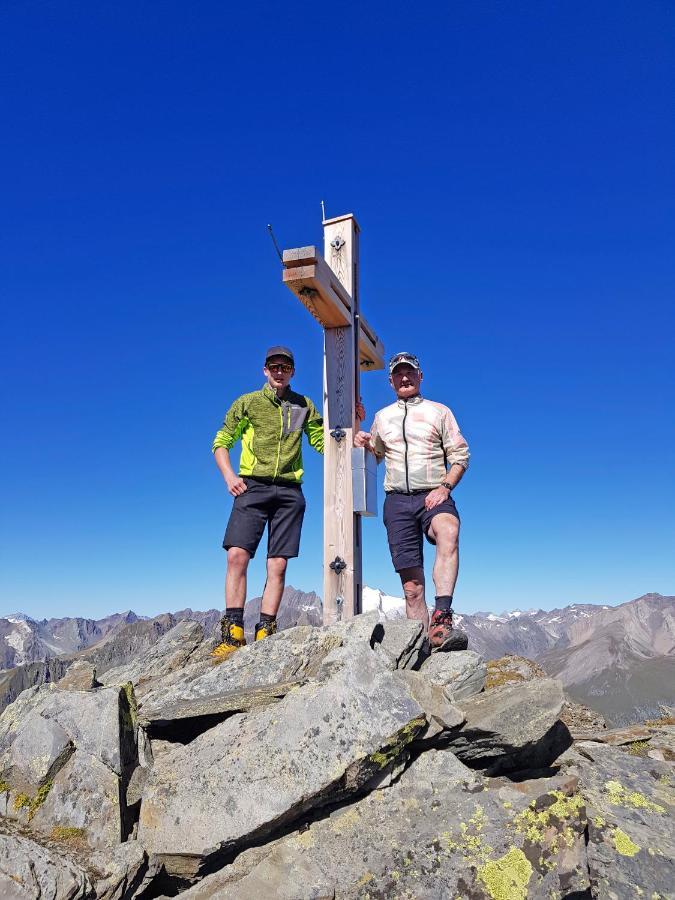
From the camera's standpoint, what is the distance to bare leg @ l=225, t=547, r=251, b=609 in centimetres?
797

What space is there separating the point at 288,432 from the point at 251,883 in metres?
5.86

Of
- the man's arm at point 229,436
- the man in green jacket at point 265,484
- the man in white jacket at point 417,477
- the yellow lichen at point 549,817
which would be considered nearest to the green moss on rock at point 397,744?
the yellow lichen at point 549,817

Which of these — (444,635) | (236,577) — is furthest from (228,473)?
(444,635)

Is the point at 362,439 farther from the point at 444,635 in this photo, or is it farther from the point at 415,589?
the point at 444,635

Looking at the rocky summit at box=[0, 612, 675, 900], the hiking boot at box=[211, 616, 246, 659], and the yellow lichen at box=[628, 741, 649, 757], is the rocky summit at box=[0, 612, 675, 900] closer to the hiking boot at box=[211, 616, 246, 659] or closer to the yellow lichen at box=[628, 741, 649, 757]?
the yellow lichen at box=[628, 741, 649, 757]

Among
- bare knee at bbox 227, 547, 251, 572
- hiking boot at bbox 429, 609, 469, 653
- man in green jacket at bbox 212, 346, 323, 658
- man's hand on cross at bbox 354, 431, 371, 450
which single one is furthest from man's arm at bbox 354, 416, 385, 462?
hiking boot at bbox 429, 609, 469, 653

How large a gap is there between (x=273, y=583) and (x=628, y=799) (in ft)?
16.3

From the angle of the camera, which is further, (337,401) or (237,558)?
(337,401)

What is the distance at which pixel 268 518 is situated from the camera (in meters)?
8.45

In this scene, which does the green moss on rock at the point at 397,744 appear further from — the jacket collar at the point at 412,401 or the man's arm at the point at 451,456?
the jacket collar at the point at 412,401

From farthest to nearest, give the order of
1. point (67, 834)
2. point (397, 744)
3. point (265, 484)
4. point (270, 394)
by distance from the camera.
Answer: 1. point (270, 394)
2. point (265, 484)
3. point (397, 744)
4. point (67, 834)

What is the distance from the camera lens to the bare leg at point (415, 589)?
8242 mm

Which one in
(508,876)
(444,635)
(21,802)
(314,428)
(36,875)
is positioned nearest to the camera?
(36,875)

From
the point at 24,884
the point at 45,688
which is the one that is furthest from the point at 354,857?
the point at 45,688
